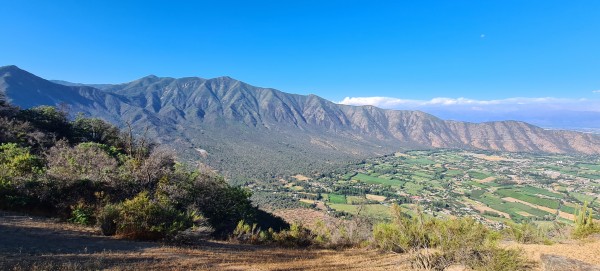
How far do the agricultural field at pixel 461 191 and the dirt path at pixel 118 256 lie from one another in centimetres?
3412

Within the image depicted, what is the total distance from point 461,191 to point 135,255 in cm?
8546

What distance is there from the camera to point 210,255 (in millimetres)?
10656

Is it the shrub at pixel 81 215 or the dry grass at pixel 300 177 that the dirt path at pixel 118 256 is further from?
the dry grass at pixel 300 177

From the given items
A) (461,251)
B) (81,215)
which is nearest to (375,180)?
(461,251)

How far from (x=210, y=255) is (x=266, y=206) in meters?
50.1

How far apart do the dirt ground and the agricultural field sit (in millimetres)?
33446

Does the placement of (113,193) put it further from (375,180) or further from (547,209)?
(375,180)

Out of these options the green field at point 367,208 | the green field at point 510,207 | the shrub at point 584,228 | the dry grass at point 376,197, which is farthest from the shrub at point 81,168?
the green field at point 510,207

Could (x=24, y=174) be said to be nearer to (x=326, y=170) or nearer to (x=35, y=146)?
(x=35, y=146)

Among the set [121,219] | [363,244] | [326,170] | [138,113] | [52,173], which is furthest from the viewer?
[138,113]

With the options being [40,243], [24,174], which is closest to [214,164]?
[24,174]

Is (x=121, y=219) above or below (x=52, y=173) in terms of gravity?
below

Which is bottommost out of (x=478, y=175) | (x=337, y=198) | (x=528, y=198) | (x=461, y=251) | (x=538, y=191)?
(x=337, y=198)

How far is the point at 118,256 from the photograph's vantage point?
8.75 metres
